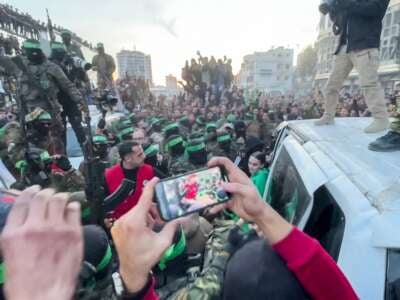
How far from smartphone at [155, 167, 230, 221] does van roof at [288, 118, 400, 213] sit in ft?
1.74

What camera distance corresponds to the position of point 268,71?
59.2 metres

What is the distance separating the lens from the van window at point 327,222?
45.4 inches

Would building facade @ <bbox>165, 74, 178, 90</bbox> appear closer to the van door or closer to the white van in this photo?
the van door

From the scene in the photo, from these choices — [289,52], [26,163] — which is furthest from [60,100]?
[289,52]

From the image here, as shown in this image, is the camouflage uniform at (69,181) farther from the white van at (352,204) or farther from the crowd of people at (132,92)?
the crowd of people at (132,92)

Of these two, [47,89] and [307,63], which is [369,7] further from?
[307,63]

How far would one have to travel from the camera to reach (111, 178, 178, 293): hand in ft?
2.40

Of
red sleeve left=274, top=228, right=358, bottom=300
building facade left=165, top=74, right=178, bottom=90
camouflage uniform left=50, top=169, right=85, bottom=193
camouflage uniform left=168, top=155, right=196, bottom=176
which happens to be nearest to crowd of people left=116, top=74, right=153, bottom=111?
camouflage uniform left=168, top=155, right=196, bottom=176

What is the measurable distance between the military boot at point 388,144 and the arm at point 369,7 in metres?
1.43

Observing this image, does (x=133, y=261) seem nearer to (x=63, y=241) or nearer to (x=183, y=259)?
(x=63, y=241)

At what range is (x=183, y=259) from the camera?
1.81m

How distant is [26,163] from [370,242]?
3.17 meters

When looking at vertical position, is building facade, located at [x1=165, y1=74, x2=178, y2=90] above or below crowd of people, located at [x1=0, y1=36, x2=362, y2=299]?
above

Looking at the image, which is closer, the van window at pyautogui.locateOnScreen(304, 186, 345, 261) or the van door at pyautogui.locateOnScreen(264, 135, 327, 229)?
the van window at pyautogui.locateOnScreen(304, 186, 345, 261)
